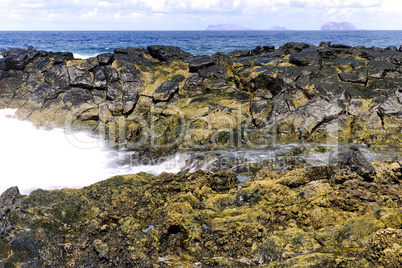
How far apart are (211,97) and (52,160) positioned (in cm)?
809

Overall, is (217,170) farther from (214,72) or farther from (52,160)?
(214,72)

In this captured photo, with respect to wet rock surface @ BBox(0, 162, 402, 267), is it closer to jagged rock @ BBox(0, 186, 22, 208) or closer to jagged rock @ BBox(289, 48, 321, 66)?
jagged rock @ BBox(0, 186, 22, 208)

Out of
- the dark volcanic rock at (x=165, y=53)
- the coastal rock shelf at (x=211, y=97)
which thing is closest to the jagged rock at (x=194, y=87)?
the coastal rock shelf at (x=211, y=97)

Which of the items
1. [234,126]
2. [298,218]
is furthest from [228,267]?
[234,126]

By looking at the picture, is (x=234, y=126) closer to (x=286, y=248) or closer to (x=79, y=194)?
(x=79, y=194)

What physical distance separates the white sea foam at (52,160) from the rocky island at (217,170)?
31.7 inches

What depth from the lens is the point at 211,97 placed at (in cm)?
1869

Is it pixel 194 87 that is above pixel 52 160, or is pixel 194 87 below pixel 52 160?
above

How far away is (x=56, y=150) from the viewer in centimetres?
1678

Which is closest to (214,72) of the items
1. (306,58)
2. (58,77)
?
(306,58)

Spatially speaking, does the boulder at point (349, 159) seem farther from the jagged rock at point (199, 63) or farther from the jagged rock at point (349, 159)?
the jagged rock at point (199, 63)

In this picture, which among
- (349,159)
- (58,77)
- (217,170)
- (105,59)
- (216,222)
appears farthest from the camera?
(105,59)

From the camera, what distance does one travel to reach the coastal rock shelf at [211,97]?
53.2ft

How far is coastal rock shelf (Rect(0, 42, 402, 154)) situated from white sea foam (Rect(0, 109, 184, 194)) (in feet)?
2.64
